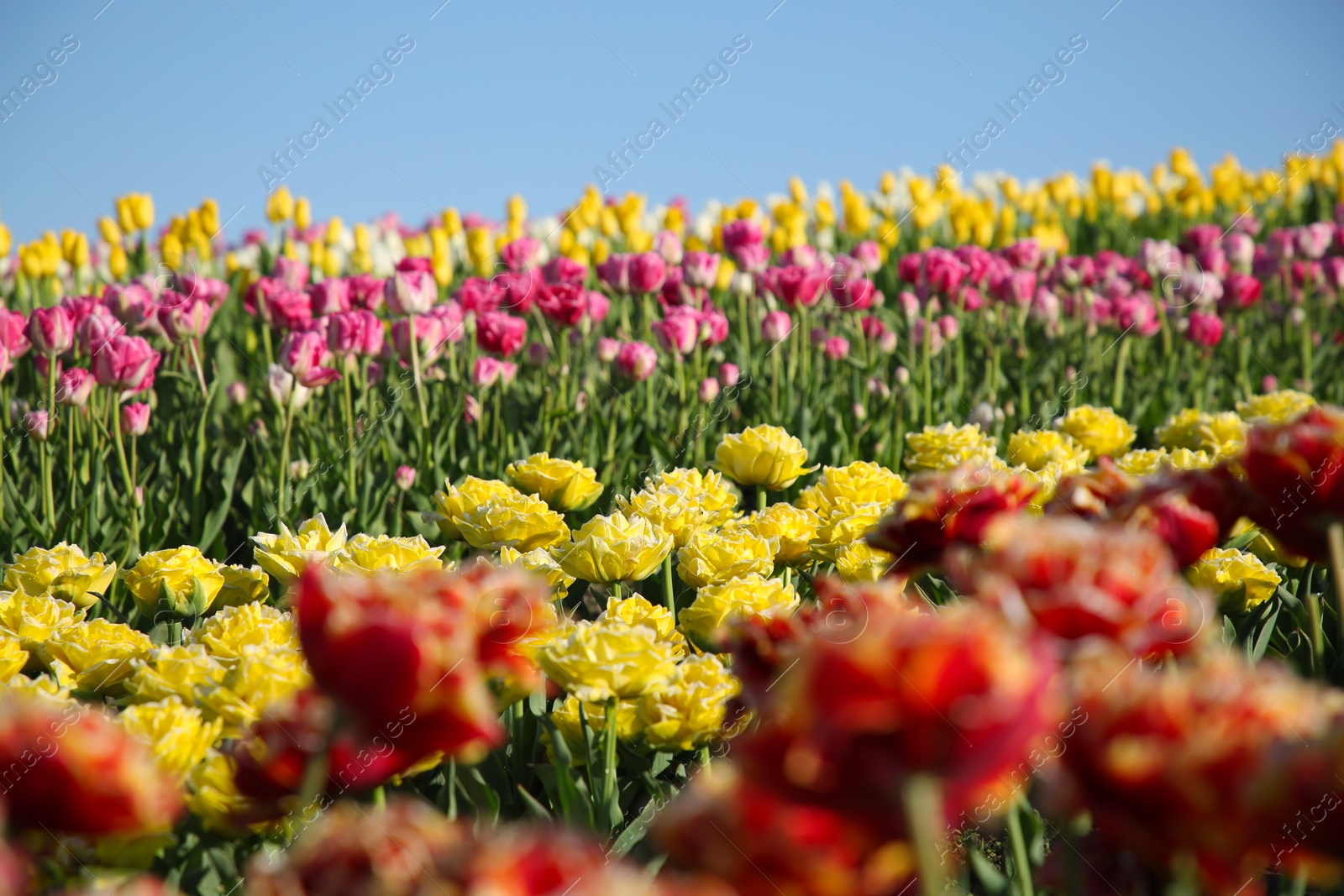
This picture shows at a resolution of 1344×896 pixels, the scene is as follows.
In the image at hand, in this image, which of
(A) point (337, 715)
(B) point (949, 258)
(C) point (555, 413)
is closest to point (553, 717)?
(A) point (337, 715)

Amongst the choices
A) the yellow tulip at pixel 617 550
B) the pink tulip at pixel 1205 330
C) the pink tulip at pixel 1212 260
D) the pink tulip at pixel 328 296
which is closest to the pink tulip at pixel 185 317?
the pink tulip at pixel 328 296

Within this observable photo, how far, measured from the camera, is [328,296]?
3.45 meters

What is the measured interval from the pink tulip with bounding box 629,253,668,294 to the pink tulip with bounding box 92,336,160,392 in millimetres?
1771

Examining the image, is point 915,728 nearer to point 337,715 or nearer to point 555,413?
point 337,715

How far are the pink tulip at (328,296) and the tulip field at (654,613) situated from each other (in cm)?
7

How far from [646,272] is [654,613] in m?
2.62

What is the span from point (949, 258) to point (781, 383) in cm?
86

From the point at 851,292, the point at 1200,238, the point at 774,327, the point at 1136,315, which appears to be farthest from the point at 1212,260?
the point at 774,327

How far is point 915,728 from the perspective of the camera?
50 centimetres

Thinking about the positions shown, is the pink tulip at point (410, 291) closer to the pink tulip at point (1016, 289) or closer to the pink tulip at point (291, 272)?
the pink tulip at point (291, 272)

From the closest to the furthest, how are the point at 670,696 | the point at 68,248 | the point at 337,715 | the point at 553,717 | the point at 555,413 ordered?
the point at 337,715, the point at 670,696, the point at 553,717, the point at 555,413, the point at 68,248

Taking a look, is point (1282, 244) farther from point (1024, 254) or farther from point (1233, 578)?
point (1233, 578)

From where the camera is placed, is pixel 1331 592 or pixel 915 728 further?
pixel 1331 592

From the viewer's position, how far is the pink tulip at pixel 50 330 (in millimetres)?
2781
